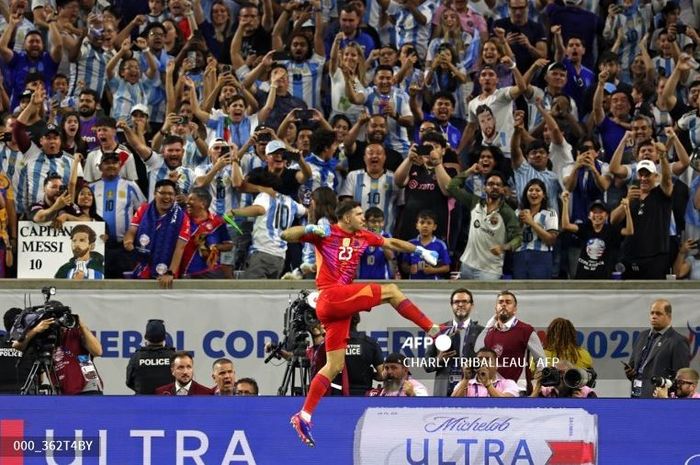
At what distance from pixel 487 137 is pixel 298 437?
21.3ft

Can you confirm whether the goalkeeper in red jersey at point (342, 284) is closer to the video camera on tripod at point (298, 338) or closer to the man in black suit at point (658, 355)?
the video camera on tripod at point (298, 338)

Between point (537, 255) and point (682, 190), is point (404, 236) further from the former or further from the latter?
point (682, 190)

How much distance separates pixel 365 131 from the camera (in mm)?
19344

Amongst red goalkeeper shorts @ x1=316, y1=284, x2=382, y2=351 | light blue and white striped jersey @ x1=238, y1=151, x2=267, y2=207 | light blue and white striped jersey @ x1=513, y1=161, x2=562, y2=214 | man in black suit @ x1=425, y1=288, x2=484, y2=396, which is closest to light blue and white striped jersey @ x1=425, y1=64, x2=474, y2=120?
light blue and white striped jersey @ x1=513, y1=161, x2=562, y2=214

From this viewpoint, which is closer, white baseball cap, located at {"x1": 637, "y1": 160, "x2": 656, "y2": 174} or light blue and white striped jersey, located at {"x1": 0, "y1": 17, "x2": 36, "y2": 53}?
white baseball cap, located at {"x1": 637, "y1": 160, "x2": 656, "y2": 174}

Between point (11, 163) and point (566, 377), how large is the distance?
7369mm

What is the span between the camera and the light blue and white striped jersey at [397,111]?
63.9ft

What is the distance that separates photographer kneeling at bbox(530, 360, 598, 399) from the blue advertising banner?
0.61 meters

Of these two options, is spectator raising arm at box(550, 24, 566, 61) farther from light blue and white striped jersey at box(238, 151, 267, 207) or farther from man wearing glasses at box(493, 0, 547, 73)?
light blue and white striped jersey at box(238, 151, 267, 207)

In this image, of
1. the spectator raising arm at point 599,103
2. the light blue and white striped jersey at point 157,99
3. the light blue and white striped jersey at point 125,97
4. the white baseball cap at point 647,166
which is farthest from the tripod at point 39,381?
the spectator raising arm at point 599,103

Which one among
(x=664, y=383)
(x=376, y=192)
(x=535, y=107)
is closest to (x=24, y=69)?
(x=376, y=192)

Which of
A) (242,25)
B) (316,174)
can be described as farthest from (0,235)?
(242,25)

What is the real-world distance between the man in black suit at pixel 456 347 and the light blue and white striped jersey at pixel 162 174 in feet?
11.7

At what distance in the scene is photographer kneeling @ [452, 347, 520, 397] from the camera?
14.9m
